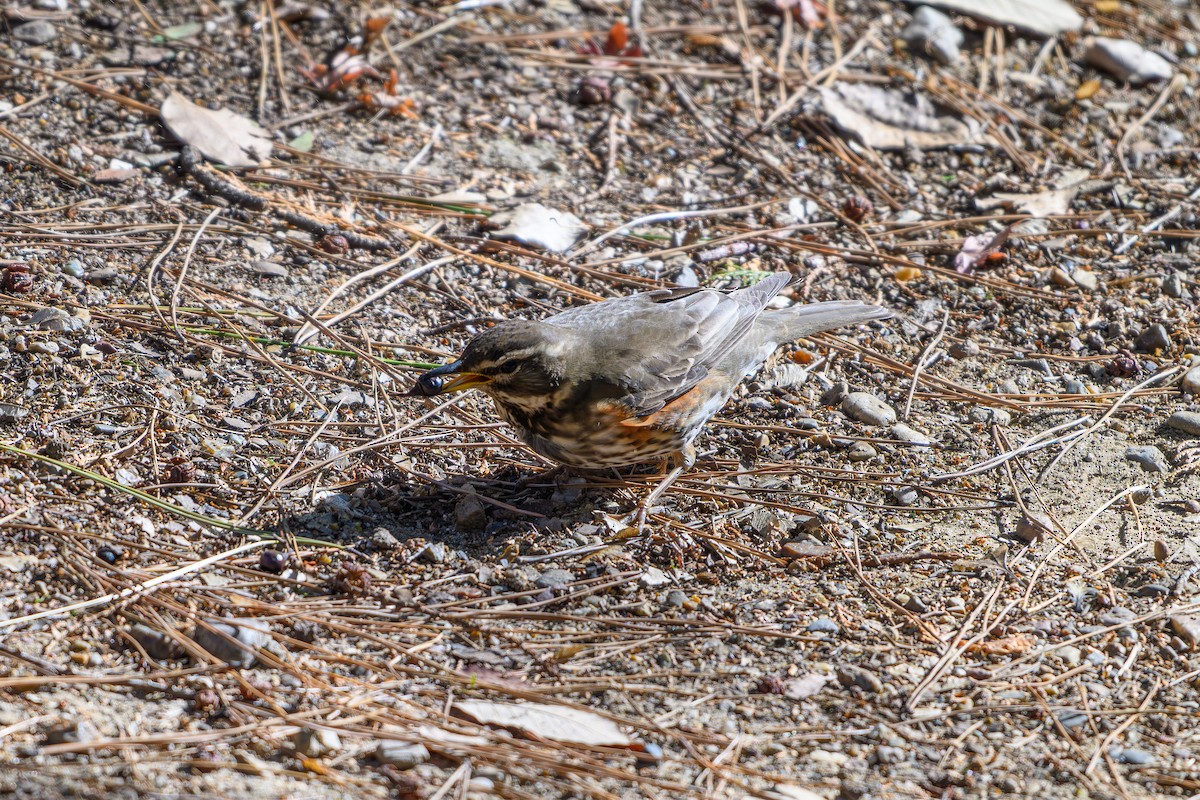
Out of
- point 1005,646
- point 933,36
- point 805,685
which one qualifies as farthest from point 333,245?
point 933,36

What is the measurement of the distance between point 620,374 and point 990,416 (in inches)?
79.7

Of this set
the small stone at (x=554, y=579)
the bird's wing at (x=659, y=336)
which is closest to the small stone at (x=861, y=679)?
the small stone at (x=554, y=579)

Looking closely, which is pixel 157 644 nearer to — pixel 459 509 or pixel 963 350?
pixel 459 509

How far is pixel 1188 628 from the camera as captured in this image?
4.52m

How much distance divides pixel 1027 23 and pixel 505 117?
4.13 metres

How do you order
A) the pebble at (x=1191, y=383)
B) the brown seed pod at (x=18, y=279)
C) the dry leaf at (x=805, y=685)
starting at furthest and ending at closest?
the pebble at (x=1191, y=383) → the brown seed pod at (x=18, y=279) → the dry leaf at (x=805, y=685)

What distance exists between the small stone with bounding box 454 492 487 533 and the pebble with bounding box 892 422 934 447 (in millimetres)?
2138

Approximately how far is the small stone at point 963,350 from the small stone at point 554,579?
9.42ft

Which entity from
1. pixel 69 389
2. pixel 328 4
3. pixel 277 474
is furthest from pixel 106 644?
pixel 328 4

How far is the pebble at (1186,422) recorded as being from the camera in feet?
19.1

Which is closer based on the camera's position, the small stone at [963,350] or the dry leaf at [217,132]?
the small stone at [963,350]

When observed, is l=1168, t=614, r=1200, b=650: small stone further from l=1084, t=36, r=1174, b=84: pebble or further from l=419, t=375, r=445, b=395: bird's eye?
l=1084, t=36, r=1174, b=84: pebble

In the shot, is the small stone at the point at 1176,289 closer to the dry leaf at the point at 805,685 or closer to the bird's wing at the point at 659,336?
the bird's wing at the point at 659,336

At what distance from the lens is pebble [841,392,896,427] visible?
19.6 ft
